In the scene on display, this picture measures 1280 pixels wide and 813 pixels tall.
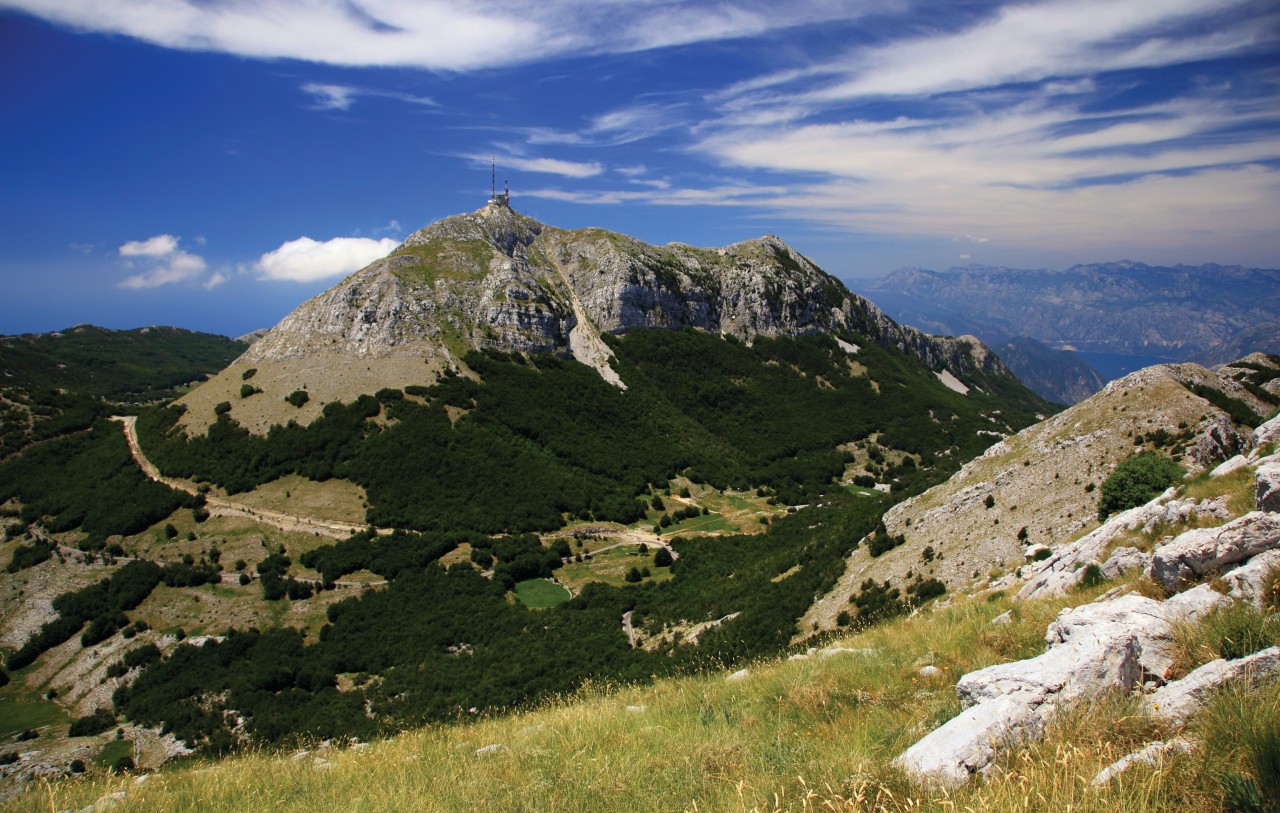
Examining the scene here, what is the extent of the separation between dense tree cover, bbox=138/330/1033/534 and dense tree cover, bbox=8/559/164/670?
51.3ft

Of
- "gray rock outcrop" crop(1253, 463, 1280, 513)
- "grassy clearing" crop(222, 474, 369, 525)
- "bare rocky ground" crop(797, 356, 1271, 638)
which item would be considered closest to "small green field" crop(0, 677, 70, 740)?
"grassy clearing" crop(222, 474, 369, 525)

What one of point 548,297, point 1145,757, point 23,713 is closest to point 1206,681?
point 1145,757

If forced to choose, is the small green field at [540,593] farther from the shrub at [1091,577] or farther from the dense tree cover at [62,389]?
the dense tree cover at [62,389]

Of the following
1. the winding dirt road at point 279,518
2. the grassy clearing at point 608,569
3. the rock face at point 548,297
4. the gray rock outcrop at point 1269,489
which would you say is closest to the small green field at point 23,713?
the winding dirt road at point 279,518

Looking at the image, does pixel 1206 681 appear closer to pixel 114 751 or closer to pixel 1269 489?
pixel 1269 489

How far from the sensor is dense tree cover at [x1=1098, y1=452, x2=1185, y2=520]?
24.8m

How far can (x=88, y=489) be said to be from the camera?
73.1 m

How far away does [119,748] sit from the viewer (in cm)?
3941

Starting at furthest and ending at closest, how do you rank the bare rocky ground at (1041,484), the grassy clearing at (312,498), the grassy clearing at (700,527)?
the grassy clearing at (700,527), the grassy clearing at (312,498), the bare rocky ground at (1041,484)

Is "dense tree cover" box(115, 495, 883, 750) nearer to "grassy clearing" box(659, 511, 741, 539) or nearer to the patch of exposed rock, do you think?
"grassy clearing" box(659, 511, 741, 539)

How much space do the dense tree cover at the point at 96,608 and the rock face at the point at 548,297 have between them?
43728 millimetres

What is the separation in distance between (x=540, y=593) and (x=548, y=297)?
74.3 metres

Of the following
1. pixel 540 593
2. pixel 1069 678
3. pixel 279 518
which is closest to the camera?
pixel 1069 678

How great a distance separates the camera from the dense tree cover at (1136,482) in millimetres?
24844
